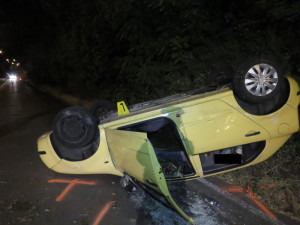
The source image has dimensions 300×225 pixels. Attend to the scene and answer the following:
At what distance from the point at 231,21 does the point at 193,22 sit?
0.90 metres

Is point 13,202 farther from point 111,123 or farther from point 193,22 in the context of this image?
point 193,22

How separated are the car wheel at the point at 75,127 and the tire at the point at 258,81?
2.14m

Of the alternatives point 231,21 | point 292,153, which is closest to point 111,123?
point 292,153

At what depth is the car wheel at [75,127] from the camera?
169 inches

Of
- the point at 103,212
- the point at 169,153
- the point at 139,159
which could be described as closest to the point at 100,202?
the point at 103,212

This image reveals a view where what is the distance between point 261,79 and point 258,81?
58 mm

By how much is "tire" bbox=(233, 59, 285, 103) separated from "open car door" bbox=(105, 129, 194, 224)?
1.50m

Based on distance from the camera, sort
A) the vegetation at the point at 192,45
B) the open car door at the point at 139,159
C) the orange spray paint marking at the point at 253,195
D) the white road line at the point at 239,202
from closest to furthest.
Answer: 1. the open car door at the point at 139,159
2. the white road line at the point at 239,202
3. the orange spray paint marking at the point at 253,195
4. the vegetation at the point at 192,45

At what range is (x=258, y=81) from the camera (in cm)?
385

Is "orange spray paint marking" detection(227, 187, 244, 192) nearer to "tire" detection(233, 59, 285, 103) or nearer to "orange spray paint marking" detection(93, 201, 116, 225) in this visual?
"tire" detection(233, 59, 285, 103)

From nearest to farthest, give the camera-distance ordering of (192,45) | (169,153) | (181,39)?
(169,153), (181,39), (192,45)

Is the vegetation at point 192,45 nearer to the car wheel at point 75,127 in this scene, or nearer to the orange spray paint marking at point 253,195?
the orange spray paint marking at point 253,195

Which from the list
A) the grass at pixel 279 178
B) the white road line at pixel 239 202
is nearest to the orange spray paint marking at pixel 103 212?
the white road line at pixel 239 202

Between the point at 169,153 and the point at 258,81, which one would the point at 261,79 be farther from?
the point at 169,153
